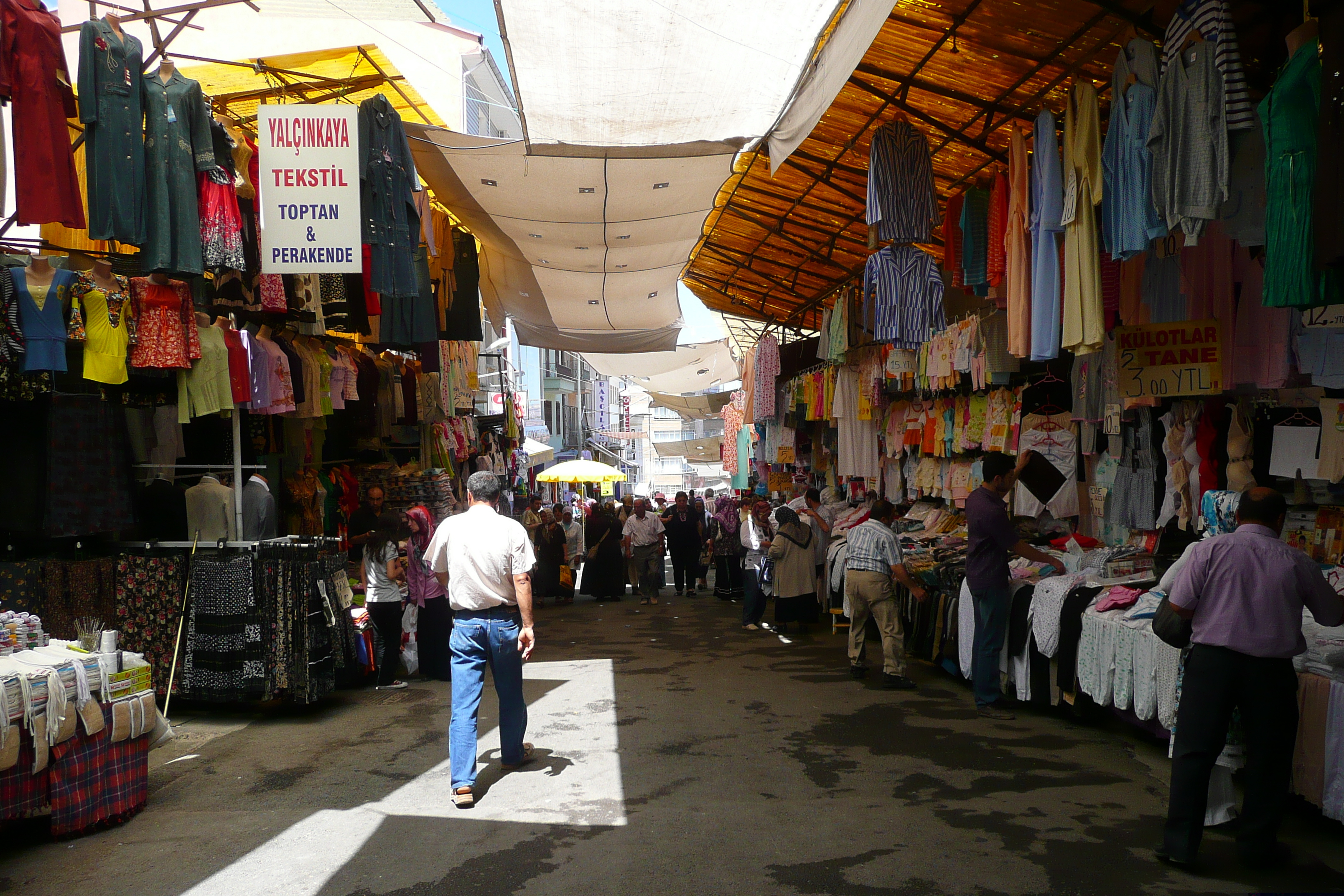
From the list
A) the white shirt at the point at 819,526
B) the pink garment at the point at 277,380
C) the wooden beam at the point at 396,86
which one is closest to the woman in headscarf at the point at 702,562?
the white shirt at the point at 819,526

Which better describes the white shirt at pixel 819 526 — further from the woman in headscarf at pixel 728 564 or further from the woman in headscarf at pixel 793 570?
the woman in headscarf at pixel 728 564

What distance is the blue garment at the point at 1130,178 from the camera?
15.9 feet

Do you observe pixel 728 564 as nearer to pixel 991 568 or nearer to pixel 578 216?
pixel 578 216

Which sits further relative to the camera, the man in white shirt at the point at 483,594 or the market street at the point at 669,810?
the man in white shirt at the point at 483,594

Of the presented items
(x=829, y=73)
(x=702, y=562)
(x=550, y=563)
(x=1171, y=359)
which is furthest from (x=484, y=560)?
(x=702, y=562)

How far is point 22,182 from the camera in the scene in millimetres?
5410

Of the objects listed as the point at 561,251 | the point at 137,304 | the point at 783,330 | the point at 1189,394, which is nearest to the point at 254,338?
the point at 137,304

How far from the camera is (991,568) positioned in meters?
7.19

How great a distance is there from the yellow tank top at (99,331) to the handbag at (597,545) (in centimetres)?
1024

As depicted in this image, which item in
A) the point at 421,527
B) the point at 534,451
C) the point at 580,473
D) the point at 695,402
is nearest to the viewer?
the point at 421,527

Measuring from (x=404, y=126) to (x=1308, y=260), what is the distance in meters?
5.92

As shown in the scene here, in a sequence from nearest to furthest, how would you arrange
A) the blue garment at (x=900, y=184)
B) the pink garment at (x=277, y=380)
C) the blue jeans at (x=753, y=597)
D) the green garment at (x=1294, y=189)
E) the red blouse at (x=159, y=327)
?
the green garment at (x=1294, y=189) < the red blouse at (x=159, y=327) < the blue garment at (x=900, y=184) < the pink garment at (x=277, y=380) < the blue jeans at (x=753, y=597)

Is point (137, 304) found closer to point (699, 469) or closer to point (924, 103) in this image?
point (924, 103)

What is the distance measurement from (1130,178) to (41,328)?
6446mm
